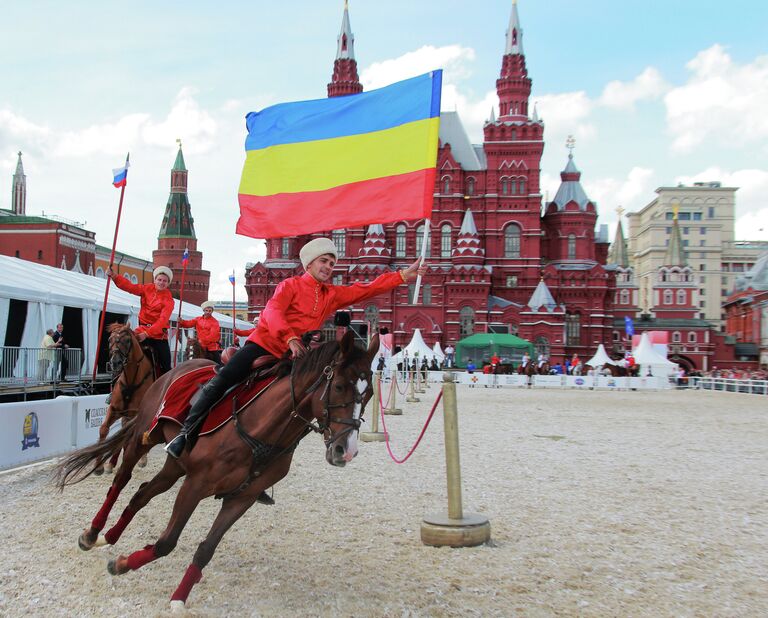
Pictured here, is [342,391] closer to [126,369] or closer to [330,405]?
[330,405]

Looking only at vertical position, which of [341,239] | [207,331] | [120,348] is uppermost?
[341,239]

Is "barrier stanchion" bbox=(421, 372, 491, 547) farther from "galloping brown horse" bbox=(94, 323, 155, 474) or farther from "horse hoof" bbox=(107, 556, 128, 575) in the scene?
"galloping brown horse" bbox=(94, 323, 155, 474)

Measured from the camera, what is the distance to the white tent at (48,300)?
1809 cm

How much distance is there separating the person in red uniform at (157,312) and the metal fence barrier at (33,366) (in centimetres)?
763

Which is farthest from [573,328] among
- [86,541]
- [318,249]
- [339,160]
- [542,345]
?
[86,541]

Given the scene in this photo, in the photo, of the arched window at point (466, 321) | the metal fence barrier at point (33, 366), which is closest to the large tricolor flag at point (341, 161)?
the metal fence barrier at point (33, 366)

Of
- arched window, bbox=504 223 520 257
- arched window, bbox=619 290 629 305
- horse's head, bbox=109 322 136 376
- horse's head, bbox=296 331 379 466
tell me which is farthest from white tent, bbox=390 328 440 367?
arched window, bbox=619 290 629 305

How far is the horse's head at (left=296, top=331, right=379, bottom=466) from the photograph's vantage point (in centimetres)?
477

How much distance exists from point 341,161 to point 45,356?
507 inches

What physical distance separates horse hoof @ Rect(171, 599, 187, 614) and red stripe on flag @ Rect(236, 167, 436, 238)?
3540 millimetres

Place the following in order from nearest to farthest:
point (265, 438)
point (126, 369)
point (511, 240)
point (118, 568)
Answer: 1. point (265, 438)
2. point (118, 568)
3. point (126, 369)
4. point (511, 240)

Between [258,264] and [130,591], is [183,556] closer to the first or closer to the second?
[130,591]

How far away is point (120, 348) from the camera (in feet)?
30.6

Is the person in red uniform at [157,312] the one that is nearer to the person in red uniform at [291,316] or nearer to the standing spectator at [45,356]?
the person in red uniform at [291,316]
